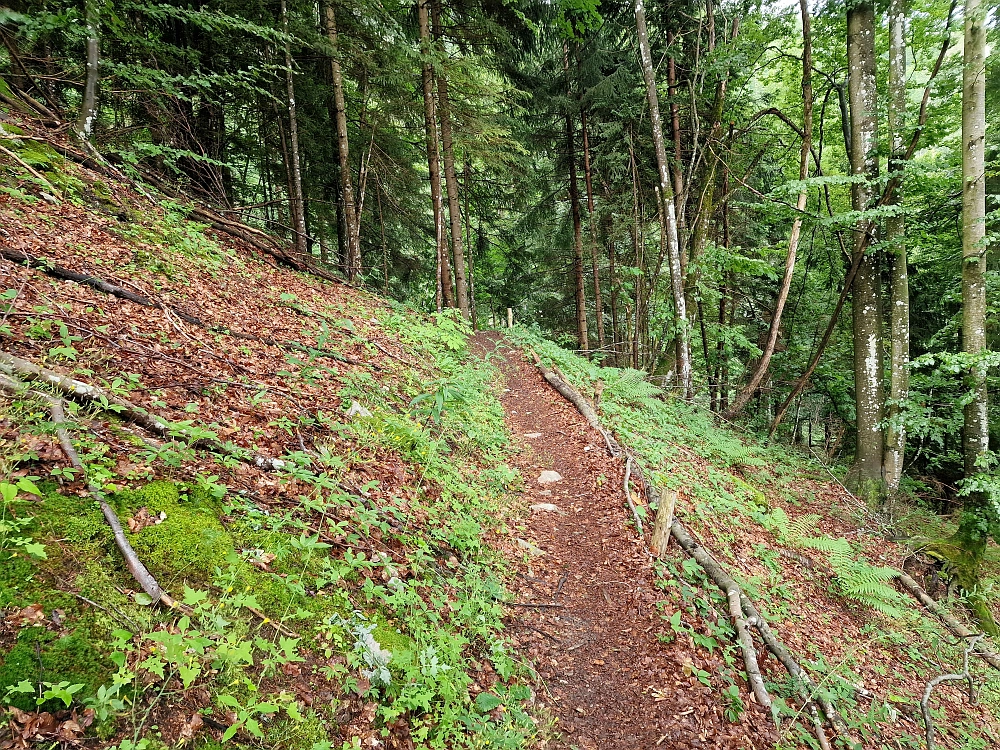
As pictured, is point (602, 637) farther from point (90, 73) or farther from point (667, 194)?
point (90, 73)

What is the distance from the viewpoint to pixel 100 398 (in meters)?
3.10

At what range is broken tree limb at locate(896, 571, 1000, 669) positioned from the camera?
6359 mm

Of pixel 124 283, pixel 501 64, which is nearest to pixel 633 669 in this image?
pixel 124 283

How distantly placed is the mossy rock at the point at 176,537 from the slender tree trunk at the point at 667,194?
11.3 meters

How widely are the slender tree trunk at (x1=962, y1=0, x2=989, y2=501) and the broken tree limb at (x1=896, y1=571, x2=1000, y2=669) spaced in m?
2.33

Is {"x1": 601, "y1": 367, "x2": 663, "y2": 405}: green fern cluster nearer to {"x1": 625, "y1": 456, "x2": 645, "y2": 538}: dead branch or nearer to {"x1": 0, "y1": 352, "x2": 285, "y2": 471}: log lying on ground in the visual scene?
{"x1": 625, "y1": 456, "x2": 645, "y2": 538}: dead branch

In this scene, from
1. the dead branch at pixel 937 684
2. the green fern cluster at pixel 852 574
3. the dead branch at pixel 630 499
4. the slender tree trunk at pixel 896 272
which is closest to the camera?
the dead branch at pixel 937 684

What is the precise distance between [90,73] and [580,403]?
34.0ft

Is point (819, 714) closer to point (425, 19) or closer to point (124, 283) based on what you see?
→ point (124, 283)

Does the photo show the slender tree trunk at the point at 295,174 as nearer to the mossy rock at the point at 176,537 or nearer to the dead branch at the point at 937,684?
the mossy rock at the point at 176,537

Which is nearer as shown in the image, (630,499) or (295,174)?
(630,499)

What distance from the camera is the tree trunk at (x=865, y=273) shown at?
902 cm

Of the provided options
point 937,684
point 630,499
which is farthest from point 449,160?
point 937,684

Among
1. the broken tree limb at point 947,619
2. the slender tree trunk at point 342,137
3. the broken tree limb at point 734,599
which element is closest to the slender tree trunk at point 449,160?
the slender tree trunk at point 342,137
